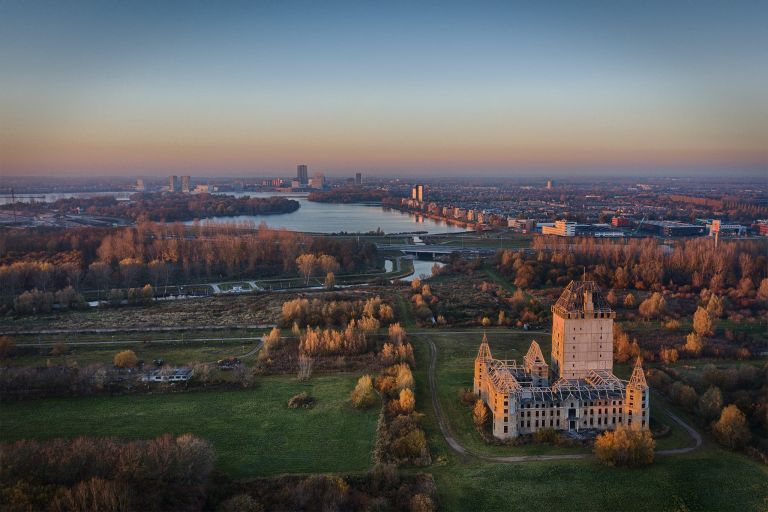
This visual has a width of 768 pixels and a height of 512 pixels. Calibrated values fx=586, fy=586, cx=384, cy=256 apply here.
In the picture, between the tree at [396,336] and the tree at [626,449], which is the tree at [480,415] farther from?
the tree at [396,336]

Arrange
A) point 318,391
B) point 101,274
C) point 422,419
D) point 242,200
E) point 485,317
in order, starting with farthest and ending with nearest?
1. point 242,200
2. point 101,274
3. point 485,317
4. point 318,391
5. point 422,419

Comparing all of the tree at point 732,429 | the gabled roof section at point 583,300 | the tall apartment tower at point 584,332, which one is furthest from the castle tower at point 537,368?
the tree at point 732,429

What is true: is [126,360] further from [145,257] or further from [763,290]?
[763,290]

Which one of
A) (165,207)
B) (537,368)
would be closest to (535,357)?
(537,368)

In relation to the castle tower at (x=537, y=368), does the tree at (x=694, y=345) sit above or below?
below

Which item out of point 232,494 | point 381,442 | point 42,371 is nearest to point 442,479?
point 381,442

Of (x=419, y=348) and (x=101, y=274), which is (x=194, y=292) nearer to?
(x=101, y=274)

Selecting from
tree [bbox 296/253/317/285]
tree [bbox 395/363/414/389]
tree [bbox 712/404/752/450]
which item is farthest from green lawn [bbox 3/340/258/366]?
tree [bbox 712/404/752/450]
